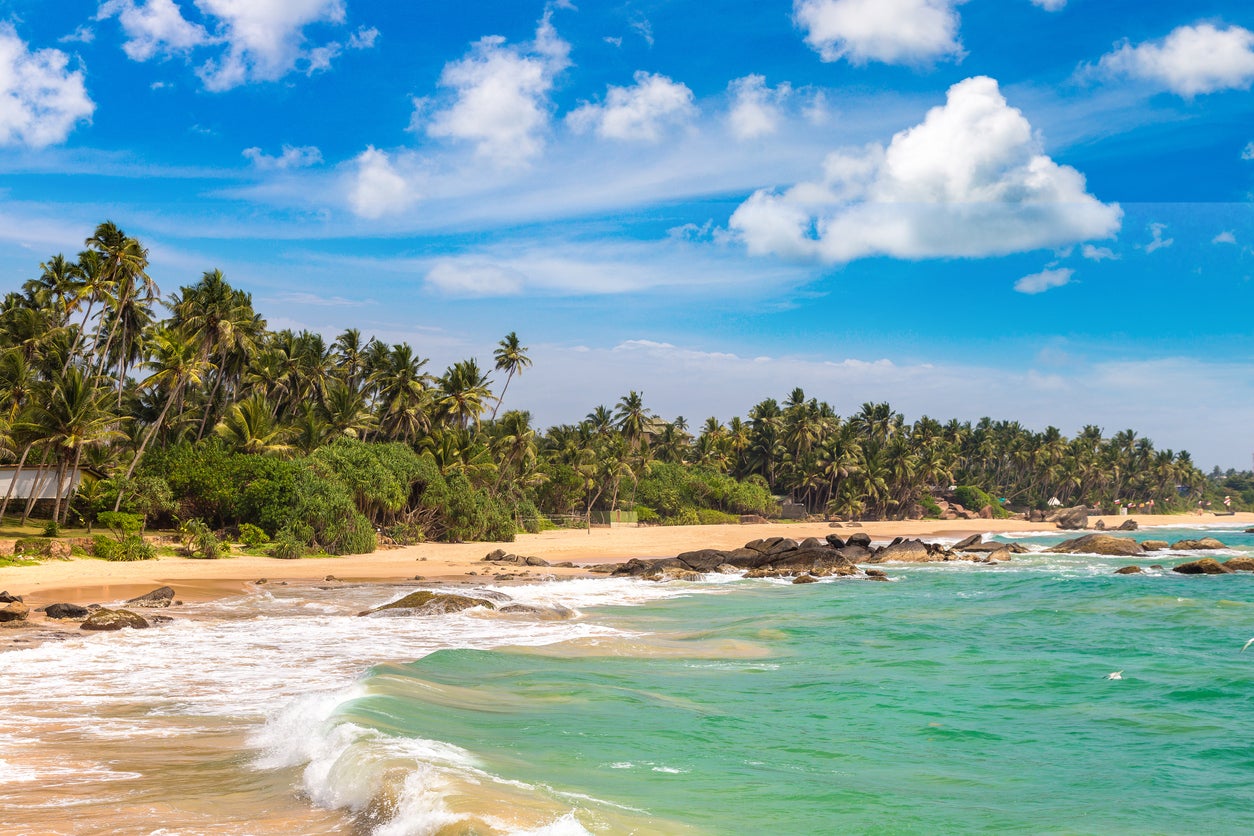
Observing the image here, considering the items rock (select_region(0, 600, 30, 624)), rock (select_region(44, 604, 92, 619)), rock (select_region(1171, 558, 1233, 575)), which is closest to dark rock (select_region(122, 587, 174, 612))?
rock (select_region(44, 604, 92, 619))

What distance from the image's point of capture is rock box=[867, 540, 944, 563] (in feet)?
153

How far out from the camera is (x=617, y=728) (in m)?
11.1

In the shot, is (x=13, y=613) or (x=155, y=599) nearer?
(x=13, y=613)

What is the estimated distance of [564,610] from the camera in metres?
23.2

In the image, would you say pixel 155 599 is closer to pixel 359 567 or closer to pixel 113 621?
pixel 113 621

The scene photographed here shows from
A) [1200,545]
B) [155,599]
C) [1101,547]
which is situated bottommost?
[1200,545]

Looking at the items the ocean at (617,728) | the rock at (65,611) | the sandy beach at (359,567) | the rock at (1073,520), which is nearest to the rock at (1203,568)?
the ocean at (617,728)

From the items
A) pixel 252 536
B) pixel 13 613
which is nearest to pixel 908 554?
pixel 252 536

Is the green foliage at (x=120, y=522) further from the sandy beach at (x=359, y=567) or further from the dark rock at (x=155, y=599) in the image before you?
the dark rock at (x=155, y=599)

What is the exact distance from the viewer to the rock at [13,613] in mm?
17953

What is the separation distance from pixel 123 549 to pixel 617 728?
27526 millimetres

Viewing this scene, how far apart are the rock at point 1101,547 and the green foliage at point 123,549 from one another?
47.9 metres

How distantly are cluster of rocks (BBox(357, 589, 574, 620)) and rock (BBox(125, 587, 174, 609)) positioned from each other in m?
5.02

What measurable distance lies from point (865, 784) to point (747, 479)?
86666 mm
